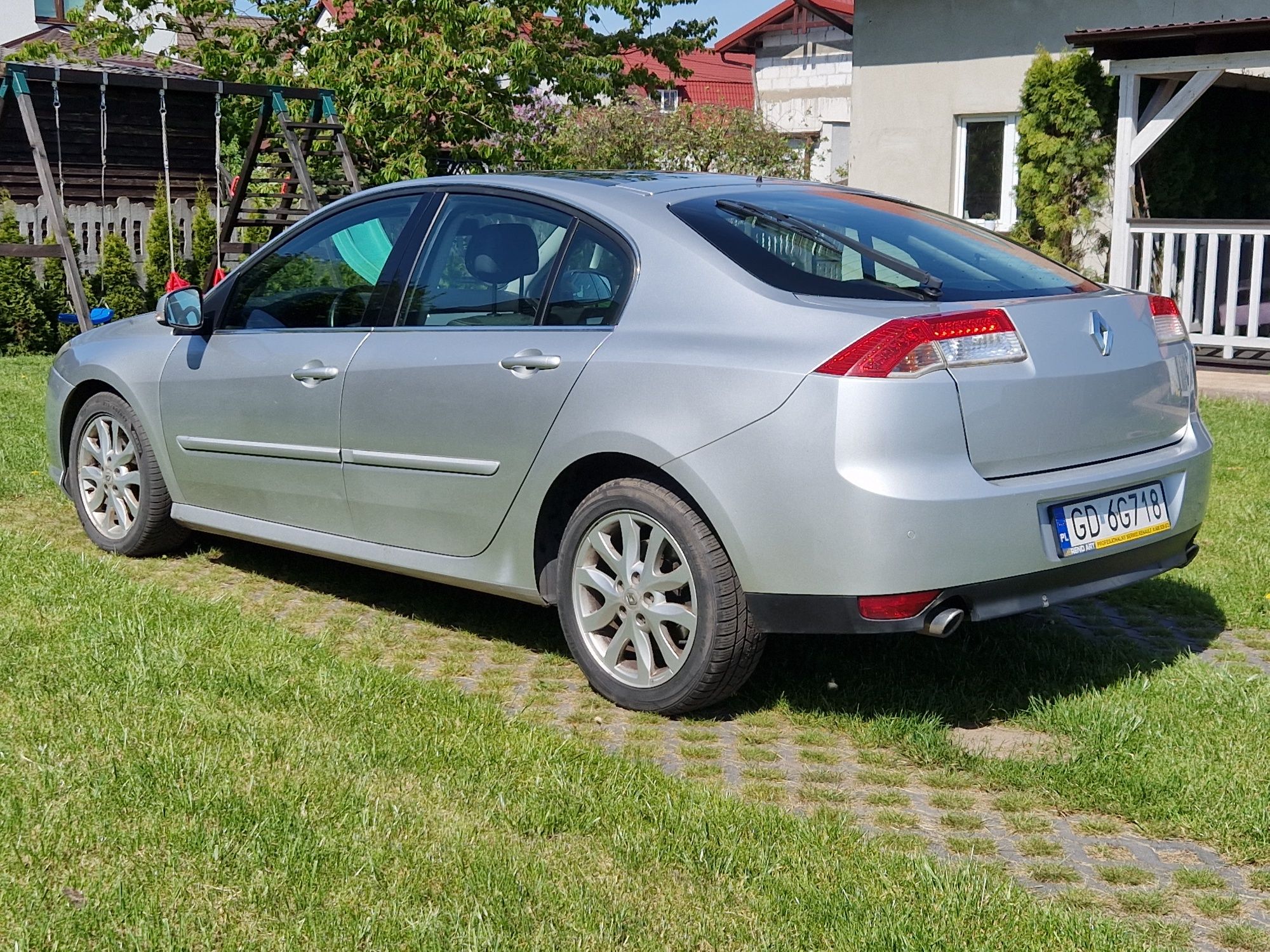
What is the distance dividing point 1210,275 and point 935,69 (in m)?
4.87

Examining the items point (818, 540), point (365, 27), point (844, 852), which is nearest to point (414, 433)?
point (818, 540)

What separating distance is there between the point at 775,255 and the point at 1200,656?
2.05 m

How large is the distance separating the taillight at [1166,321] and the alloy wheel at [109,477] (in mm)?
4082

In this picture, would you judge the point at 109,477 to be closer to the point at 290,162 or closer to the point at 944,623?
the point at 944,623

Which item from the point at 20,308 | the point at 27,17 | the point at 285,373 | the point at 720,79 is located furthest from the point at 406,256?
the point at 720,79

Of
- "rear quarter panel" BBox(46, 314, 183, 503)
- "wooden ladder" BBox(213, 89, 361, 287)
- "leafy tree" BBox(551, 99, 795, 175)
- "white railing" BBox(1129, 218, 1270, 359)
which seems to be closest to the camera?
"rear quarter panel" BBox(46, 314, 183, 503)

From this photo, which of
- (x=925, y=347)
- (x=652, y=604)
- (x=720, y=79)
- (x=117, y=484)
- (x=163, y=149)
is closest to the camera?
(x=925, y=347)

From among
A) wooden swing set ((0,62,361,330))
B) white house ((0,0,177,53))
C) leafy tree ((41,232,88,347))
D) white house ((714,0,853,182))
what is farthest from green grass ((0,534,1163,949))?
white house ((714,0,853,182))

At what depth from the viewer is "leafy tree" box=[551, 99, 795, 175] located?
2747 centimetres

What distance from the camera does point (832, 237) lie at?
4465 mm

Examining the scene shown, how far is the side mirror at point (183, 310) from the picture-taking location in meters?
5.77

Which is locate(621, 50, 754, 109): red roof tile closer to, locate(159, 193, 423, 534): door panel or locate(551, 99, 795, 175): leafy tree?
locate(551, 99, 795, 175): leafy tree

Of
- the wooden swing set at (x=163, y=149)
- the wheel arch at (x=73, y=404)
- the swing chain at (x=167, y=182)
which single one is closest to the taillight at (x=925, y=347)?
the wheel arch at (x=73, y=404)

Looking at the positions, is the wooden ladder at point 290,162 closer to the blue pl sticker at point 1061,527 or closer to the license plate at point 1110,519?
the license plate at point 1110,519
